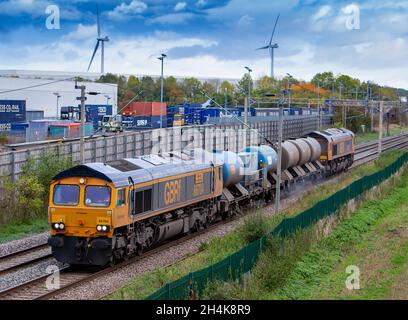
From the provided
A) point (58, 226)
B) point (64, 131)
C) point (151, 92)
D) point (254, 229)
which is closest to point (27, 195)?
point (58, 226)

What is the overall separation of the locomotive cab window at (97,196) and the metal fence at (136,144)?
1320 centimetres

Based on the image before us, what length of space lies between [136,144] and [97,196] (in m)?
23.7

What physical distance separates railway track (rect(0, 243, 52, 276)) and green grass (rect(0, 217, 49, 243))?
8.88 feet

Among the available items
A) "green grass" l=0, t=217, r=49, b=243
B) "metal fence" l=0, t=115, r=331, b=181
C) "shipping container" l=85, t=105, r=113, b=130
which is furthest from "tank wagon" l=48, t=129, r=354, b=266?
"shipping container" l=85, t=105, r=113, b=130

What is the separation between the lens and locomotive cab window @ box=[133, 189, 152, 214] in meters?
24.7

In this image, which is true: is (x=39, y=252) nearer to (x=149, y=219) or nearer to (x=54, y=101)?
(x=149, y=219)

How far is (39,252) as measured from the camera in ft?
89.2

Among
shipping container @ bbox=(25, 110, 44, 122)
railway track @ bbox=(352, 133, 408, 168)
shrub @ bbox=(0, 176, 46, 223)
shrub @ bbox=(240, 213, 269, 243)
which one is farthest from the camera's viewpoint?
shipping container @ bbox=(25, 110, 44, 122)

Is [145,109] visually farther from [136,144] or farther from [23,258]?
[23,258]

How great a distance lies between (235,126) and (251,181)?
88.2 ft

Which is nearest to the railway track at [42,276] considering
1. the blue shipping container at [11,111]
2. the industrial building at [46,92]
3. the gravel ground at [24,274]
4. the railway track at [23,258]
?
the railway track at [23,258]

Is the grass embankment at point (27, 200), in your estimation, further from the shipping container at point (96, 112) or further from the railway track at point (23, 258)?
the shipping container at point (96, 112)

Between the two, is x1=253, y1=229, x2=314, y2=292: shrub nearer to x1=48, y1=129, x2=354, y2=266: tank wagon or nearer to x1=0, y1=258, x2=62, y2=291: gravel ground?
x1=48, y1=129, x2=354, y2=266: tank wagon

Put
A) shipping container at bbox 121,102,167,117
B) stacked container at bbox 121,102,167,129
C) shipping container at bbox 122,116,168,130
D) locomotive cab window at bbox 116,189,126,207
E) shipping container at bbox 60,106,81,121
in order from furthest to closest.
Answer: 1. shipping container at bbox 121,102,167,117
2. stacked container at bbox 121,102,167,129
3. shipping container at bbox 122,116,168,130
4. shipping container at bbox 60,106,81,121
5. locomotive cab window at bbox 116,189,126,207
